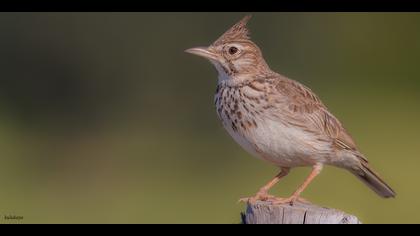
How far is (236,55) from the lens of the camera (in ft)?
33.4

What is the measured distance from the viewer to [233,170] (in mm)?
15273

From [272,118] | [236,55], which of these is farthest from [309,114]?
[236,55]

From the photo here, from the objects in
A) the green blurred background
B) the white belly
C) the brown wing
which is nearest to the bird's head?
the brown wing

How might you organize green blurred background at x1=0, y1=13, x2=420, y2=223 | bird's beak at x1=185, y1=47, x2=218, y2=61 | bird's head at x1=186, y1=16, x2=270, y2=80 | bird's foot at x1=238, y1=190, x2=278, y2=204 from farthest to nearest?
green blurred background at x1=0, y1=13, x2=420, y2=223 < bird's head at x1=186, y1=16, x2=270, y2=80 < bird's beak at x1=185, y1=47, x2=218, y2=61 < bird's foot at x1=238, y1=190, x2=278, y2=204

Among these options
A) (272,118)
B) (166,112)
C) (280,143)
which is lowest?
(280,143)

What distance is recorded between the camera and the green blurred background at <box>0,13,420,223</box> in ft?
47.3

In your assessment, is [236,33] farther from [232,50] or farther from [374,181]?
[374,181]

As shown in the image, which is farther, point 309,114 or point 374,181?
point 374,181

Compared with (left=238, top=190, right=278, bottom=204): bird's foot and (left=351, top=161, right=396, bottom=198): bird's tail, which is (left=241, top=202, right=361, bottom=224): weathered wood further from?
(left=351, top=161, right=396, bottom=198): bird's tail

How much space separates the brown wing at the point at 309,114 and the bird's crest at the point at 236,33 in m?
0.53

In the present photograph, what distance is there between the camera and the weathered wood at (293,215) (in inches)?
318

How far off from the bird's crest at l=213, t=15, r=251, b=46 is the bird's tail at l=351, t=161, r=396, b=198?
156 cm

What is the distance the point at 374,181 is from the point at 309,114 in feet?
2.83

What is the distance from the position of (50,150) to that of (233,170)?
2.64m
